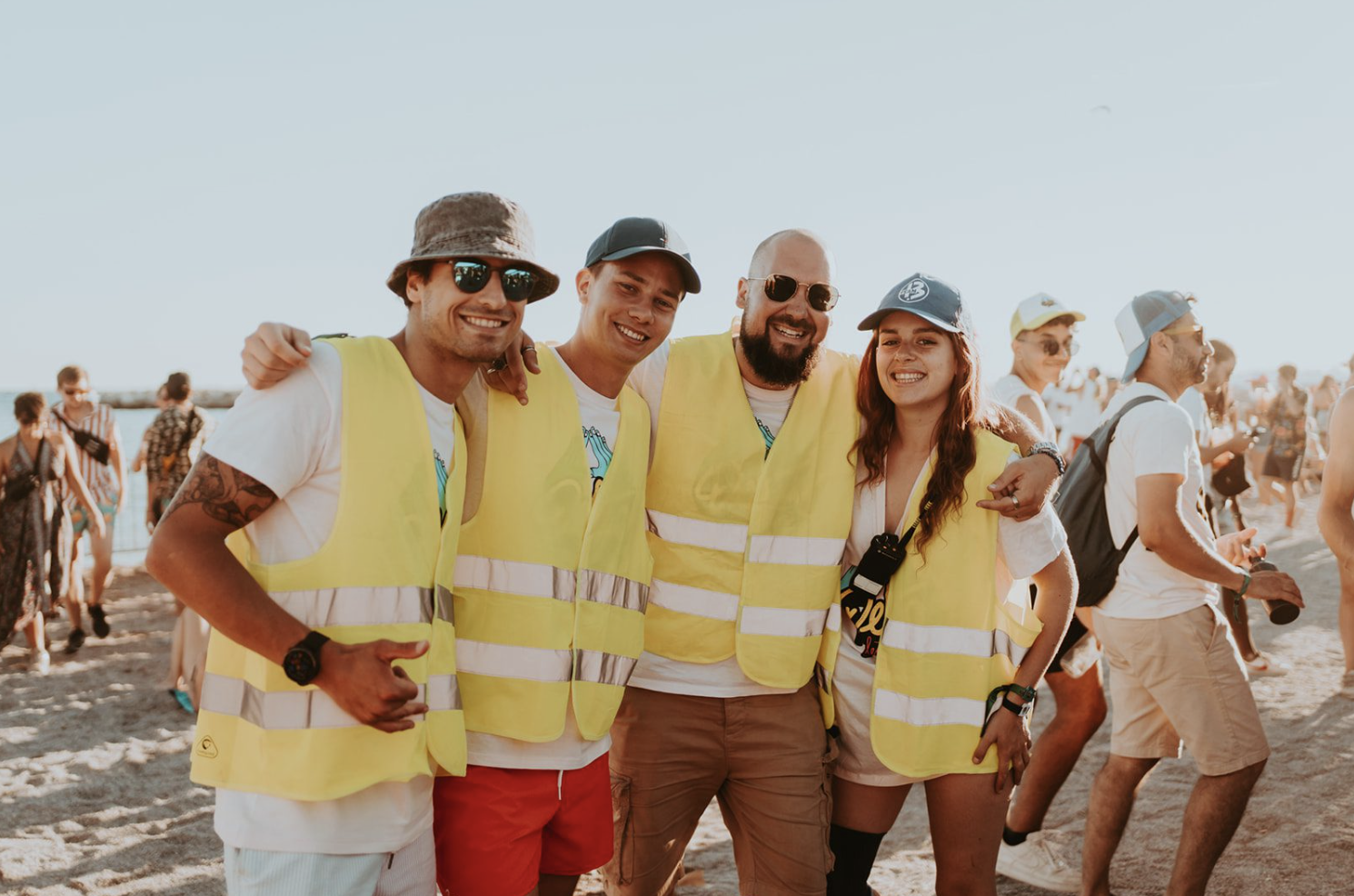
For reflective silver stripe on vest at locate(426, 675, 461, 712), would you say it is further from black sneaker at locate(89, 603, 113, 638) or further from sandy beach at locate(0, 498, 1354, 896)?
black sneaker at locate(89, 603, 113, 638)

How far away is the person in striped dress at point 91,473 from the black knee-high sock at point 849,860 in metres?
7.76

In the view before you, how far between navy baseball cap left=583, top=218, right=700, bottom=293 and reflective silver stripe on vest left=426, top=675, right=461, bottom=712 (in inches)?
51.2

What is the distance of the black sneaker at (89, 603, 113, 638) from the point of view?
30.0ft

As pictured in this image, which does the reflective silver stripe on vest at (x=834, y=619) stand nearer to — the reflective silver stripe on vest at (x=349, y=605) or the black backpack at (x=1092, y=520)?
the black backpack at (x=1092, y=520)

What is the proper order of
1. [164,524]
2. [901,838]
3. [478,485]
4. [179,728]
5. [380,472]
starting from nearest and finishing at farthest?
[164,524]
[380,472]
[478,485]
[901,838]
[179,728]

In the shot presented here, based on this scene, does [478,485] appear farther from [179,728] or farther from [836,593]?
[179,728]

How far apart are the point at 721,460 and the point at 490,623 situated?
885mm

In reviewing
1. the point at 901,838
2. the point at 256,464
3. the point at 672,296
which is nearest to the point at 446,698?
the point at 256,464

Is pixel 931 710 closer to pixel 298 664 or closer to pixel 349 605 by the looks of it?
pixel 349 605

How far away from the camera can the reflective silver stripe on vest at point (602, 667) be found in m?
2.70

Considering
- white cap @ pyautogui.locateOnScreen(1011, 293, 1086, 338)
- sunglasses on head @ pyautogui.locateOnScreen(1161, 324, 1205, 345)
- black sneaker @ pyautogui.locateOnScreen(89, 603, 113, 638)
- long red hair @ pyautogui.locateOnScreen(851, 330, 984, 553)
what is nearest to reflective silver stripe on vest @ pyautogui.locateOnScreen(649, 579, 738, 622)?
long red hair @ pyautogui.locateOnScreen(851, 330, 984, 553)

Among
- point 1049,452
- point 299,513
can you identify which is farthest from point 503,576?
point 1049,452

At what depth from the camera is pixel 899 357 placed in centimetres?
308

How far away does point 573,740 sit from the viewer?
272 centimetres
